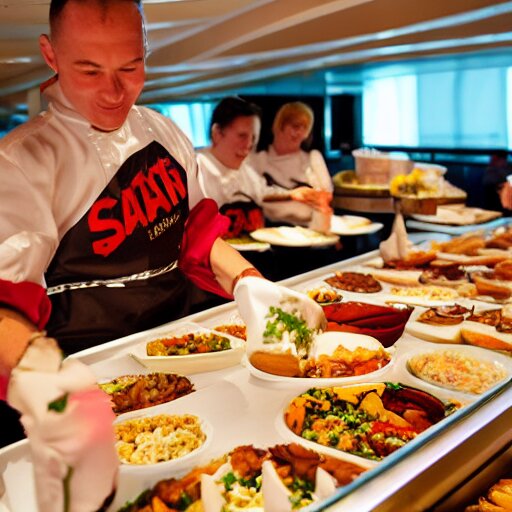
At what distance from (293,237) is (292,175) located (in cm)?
46

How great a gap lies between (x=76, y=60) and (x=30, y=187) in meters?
0.26

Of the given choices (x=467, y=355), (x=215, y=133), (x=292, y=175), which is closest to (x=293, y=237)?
(x=292, y=175)

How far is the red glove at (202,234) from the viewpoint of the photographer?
191cm

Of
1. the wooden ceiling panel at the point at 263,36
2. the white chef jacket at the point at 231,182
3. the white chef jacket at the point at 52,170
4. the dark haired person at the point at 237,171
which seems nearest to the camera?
the white chef jacket at the point at 52,170

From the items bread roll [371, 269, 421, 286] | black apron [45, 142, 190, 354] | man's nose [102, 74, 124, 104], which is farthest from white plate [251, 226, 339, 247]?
man's nose [102, 74, 124, 104]

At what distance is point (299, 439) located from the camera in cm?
124

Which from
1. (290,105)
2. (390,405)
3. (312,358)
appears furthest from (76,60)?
(290,105)

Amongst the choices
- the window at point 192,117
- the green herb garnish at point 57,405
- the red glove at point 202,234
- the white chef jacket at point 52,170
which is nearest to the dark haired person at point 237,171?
the window at point 192,117

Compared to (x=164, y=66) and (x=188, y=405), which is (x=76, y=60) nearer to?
(x=164, y=66)

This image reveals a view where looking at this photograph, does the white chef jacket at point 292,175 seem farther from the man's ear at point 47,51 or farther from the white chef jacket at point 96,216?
the man's ear at point 47,51

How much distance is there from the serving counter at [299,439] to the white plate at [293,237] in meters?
1.16

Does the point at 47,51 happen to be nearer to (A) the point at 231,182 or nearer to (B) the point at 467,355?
(B) the point at 467,355

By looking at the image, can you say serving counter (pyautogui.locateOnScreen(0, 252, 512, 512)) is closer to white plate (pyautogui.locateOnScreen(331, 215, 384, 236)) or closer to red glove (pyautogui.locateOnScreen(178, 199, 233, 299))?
red glove (pyautogui.locateOnScreen(178, 199, 233, 299))

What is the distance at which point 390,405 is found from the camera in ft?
4.68
